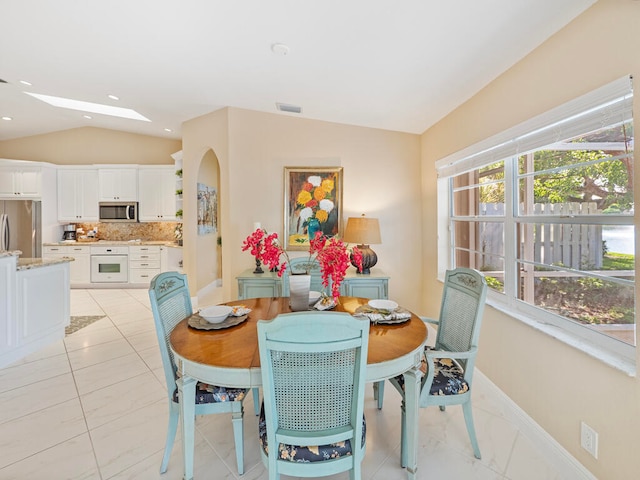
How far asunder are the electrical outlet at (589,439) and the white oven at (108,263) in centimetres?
683

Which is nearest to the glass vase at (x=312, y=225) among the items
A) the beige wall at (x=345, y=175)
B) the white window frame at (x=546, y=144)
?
the beige wall at (x=345, y=175)

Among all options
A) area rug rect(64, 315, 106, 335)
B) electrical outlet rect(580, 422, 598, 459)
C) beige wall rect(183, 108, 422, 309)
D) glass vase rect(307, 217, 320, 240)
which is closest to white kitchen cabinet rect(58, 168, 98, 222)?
area rug rect(64, 315, 106, 335)

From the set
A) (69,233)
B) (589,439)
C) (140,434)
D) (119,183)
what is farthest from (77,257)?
(589,439)

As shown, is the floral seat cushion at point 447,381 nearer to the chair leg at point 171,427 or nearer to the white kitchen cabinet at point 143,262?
the chair leg at point 171,427

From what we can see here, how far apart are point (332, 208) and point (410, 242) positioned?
1.09 metres

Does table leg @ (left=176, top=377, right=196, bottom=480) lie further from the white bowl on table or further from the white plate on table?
the white plate on table

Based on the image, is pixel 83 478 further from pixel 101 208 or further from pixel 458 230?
pixel 101 208

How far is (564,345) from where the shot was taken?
1.72m

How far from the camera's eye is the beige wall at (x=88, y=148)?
21.4 ft

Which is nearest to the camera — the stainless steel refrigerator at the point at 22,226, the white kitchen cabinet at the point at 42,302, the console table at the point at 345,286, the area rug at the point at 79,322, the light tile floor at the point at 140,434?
the light tile floor at the point at 140,434

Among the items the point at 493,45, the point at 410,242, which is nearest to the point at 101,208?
the point at 410,242

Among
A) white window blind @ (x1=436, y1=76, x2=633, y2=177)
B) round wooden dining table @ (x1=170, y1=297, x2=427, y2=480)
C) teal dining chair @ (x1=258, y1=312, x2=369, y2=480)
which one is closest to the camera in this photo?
teal dining chair @ (x1=258, y1=312, x2=369, y2=480)

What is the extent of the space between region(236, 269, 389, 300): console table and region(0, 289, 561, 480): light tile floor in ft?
3.55

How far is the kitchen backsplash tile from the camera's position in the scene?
6605 mm
